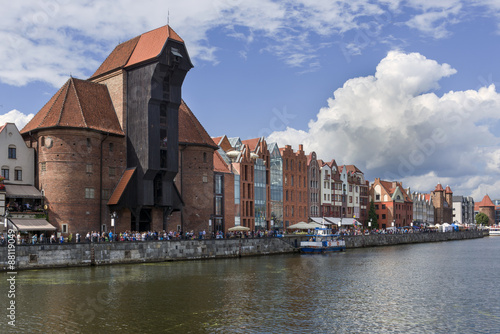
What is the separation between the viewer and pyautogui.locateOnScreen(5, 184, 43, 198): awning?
224ft

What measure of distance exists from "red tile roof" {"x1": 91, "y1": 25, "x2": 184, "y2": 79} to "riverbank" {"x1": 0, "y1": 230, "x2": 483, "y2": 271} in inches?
947

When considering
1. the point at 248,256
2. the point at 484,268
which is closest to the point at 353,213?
the point at 248,256

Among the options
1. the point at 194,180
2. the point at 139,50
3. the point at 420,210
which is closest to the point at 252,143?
the point at 194,180

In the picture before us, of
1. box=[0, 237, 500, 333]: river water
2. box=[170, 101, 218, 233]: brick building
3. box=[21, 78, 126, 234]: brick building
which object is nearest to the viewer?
box=[0, 237, 500, 333]: river water

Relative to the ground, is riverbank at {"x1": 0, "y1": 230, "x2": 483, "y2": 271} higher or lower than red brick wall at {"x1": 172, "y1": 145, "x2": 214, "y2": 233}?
lower

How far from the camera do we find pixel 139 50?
7781 centimetres

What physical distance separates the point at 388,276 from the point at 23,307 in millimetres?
33424

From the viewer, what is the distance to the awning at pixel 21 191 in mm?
68250

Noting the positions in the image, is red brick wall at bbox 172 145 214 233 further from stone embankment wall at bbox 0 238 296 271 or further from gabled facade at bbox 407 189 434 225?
gabled facade at bbox 407 189 434 225

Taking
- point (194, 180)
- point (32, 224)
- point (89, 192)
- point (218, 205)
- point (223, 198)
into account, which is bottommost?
point (32, 224)

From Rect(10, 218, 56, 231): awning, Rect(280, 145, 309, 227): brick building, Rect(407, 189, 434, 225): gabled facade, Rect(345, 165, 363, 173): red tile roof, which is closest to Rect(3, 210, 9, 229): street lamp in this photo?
Rect(10, 218, 56, 231): awning

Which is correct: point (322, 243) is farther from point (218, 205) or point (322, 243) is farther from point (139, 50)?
point (139, 50)

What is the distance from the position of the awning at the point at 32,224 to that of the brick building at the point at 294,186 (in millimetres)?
59211

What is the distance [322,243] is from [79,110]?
1651 inches
